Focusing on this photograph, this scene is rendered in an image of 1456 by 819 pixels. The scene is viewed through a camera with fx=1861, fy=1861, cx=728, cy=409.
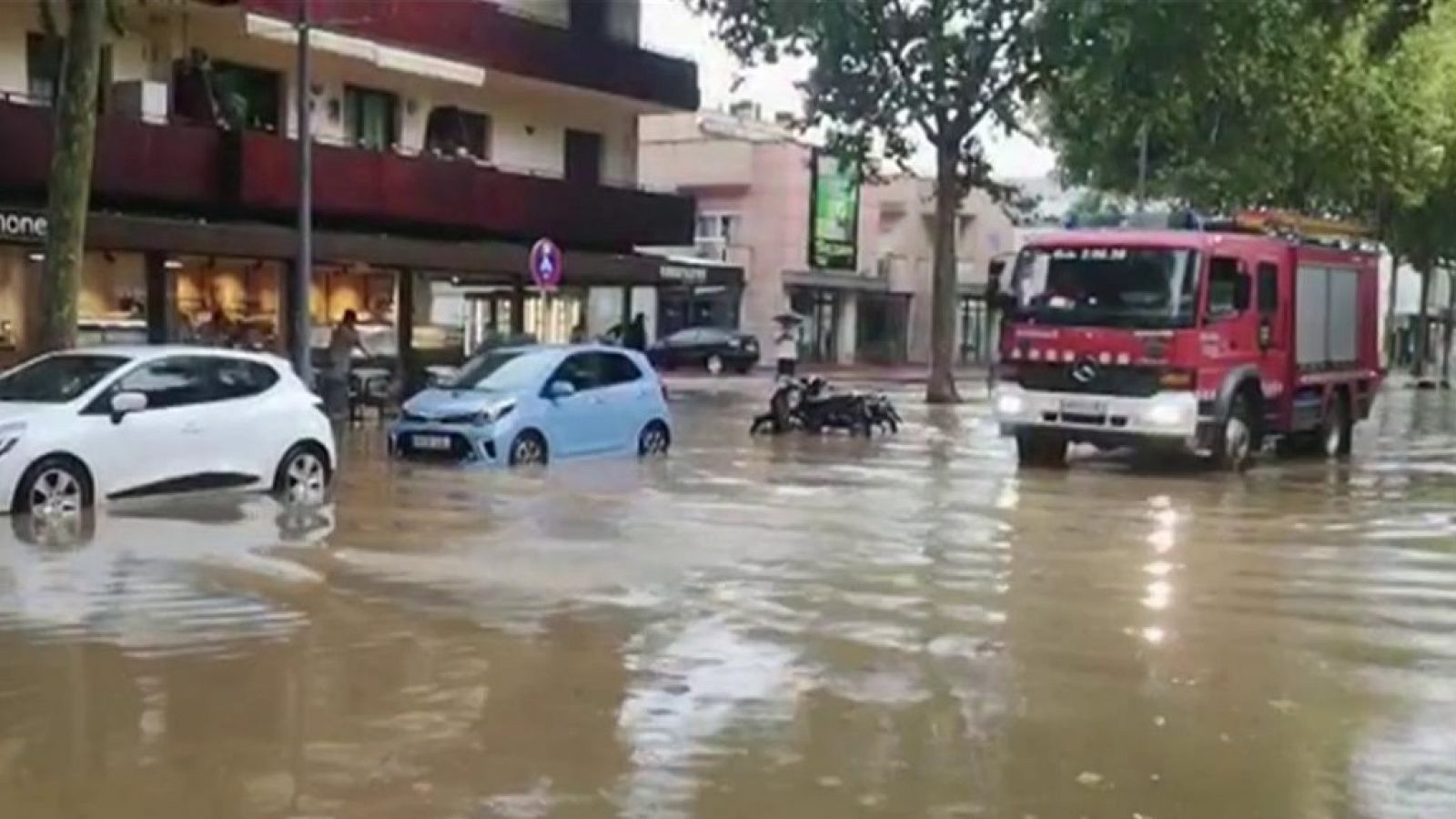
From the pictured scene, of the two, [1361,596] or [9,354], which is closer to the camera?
[1361,596]

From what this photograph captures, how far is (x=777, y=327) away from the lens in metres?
57.4

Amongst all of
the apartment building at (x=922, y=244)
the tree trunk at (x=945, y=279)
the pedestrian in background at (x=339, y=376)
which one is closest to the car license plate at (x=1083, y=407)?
the pedestrian in background at (x=339, y=376)

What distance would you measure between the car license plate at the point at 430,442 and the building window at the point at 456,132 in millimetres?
12193

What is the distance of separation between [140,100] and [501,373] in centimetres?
853

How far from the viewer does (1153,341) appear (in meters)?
21.3

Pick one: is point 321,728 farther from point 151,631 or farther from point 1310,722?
point 1310,722

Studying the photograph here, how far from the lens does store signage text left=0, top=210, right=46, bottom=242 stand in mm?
23131

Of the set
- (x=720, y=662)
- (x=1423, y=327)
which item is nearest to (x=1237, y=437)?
(x=720, y=662)

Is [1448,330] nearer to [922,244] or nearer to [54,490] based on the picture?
[922,244]

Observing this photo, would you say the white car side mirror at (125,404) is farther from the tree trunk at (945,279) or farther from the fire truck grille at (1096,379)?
the tree trunk at (945,279)

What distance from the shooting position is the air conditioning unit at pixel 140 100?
26.4 m

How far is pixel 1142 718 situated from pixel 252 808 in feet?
12.9

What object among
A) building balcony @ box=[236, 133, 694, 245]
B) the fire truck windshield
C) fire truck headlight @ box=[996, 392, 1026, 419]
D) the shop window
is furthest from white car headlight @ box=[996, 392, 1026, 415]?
the shop window

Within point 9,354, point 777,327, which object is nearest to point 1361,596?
point 9,354
